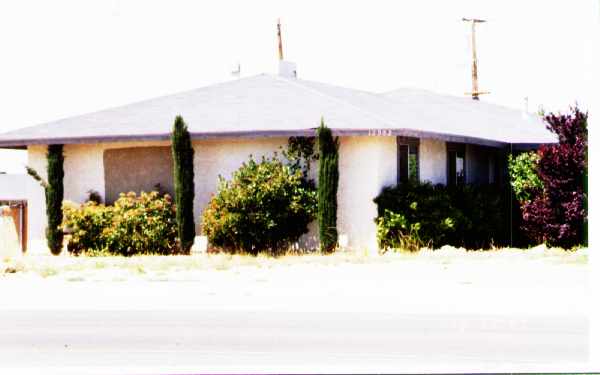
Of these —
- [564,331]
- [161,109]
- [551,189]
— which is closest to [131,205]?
[161,109]

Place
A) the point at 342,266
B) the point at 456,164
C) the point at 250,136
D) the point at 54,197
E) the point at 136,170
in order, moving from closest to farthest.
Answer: the point at 342,266
the point at 250,136
the point at 54,197
the point at 136,170
the point at 456,164

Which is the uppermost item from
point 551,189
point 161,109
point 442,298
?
point 161,109

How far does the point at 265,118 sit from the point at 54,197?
5924 millimetres

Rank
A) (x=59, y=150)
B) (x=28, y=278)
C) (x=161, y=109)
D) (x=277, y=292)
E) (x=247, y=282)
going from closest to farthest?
1. (x=277, y=292)
2. (x=247, y=282)
3. (x=28, y=278)
4. (x=59, y=150)
5. (x=161, y=109)

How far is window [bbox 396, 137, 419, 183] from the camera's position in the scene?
77.7ft

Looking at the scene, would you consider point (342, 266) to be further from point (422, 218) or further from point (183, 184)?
point (183, 184)

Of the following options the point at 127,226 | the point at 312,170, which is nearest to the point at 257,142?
the point at 312,170

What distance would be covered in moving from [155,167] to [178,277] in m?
6.95

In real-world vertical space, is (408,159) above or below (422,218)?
above

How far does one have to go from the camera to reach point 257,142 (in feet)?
76.8

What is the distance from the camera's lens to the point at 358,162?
22844mm

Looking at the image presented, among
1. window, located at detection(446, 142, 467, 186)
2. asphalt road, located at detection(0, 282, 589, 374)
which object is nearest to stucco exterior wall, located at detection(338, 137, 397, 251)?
window, located at detection(446, 142, 467, 186)

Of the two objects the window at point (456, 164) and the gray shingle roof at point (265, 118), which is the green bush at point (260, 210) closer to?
the gray shingle roof at point (265, 118)

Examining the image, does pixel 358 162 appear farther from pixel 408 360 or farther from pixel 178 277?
pixel 408 360
